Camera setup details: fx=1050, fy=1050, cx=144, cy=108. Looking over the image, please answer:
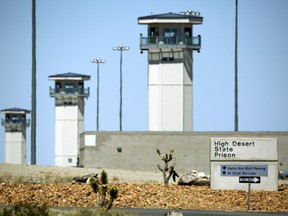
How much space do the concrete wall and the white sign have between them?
92.4 ft

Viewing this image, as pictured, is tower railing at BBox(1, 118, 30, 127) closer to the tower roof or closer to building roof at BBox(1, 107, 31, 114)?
building roof at BBox(1, 107, 31, 114)

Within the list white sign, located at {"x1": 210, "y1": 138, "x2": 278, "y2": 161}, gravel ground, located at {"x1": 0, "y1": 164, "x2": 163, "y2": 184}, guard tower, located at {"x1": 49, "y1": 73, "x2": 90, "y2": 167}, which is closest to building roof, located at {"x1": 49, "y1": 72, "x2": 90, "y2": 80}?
guard tower, located at {"x1": 49, "y1": 73, "x2": 90, "y2": 167}

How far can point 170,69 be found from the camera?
76.2 m

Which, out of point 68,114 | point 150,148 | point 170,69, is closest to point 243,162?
point 150,148

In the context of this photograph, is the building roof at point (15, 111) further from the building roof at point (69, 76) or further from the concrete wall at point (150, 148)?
the concrete wall at point (150, 148)

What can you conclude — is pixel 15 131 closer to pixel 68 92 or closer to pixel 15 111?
pixel 15 111

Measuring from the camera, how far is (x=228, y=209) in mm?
34281

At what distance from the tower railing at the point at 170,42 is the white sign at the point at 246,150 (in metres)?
37.6

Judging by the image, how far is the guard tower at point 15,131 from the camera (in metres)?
123

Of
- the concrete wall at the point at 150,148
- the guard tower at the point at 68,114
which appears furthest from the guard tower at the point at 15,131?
the concrete wall at the point at 150,148

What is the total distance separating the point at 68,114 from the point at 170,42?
32.8m

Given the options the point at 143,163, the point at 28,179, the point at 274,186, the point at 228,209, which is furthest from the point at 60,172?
the point at 228,209

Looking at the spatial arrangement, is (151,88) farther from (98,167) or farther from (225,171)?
(225,171)

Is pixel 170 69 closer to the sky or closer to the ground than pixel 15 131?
closer to the sky
